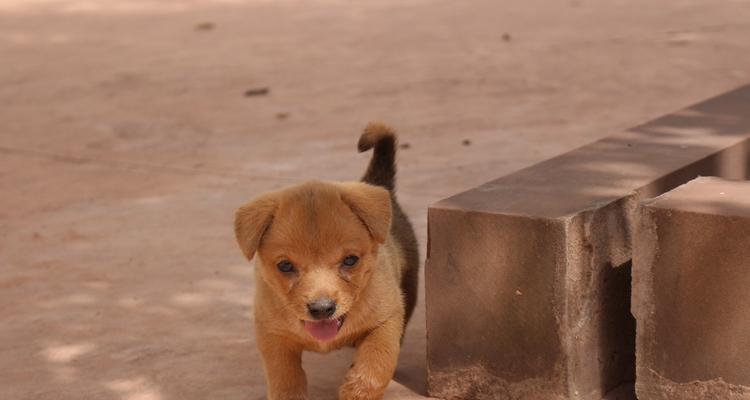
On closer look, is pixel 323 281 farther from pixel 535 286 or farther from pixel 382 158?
pixel 382 158

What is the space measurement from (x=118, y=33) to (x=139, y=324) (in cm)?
861

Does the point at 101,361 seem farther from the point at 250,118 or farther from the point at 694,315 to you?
the point at 250,118

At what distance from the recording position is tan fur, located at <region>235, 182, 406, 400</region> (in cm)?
492

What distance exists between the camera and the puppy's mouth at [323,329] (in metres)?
5.02

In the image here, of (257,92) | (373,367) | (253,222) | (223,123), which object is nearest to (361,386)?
(373,367)

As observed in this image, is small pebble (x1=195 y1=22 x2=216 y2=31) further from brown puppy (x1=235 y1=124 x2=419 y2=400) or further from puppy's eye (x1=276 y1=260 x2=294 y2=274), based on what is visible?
puppy's eye (x1=276 y1=260 x2=294 y2=274)

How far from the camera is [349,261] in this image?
16.4 ft

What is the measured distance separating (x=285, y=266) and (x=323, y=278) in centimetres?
17

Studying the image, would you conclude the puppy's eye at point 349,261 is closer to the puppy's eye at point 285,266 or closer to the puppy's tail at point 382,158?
the puppy's eye at point 285,266

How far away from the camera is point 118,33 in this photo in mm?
14750

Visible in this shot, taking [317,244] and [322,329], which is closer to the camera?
[317,244]

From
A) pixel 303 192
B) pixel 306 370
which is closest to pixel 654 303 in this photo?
pixel 303 192

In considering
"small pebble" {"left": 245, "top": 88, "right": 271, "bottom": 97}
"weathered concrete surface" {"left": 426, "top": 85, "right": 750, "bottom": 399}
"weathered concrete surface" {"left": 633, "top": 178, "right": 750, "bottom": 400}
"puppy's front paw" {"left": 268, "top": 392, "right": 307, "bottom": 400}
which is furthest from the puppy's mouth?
"small pebble" {"left": 245, "top": 88, "right": 271, "bottom": 97}

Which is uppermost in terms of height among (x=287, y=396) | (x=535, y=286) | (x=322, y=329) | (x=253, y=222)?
(x=253, y=222)
